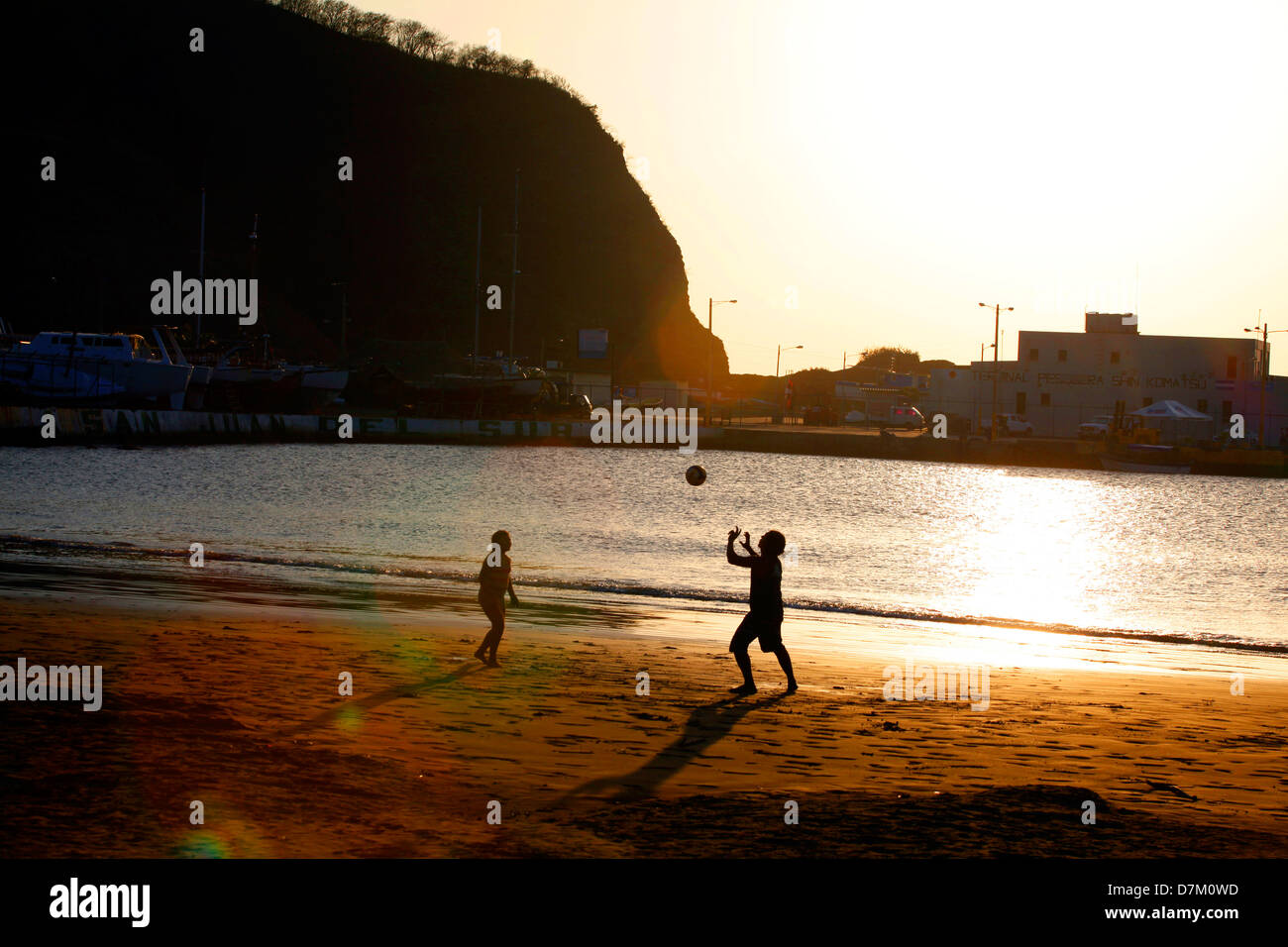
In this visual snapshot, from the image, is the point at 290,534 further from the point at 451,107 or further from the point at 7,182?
the point at 451,107

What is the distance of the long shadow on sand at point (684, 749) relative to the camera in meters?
7.55

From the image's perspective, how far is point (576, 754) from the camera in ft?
27.8

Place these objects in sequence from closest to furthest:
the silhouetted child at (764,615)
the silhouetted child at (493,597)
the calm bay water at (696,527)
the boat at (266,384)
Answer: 1. the silhouetted child at (764,615)
2. the silhouetted child at (493,597)
3. the calm bay water at (696,527)
4. the boat at (266,384)

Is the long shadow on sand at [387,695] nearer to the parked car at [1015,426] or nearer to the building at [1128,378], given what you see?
the parked car at [1015,426]

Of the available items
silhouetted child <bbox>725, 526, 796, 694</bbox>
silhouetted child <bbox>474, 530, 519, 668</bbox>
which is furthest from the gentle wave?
silhouetted child <bbox>725, 526, 796, 694</bbox>

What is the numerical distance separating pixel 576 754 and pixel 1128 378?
8985 centimetres

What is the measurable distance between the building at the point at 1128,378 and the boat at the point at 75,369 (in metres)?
61.9

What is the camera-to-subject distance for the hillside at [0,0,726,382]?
103688 mm

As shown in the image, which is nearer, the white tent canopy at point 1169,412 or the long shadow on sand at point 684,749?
the long shadow on sand at point 684,749

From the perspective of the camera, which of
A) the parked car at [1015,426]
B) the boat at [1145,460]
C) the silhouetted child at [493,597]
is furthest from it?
the parked car at [1015,426]

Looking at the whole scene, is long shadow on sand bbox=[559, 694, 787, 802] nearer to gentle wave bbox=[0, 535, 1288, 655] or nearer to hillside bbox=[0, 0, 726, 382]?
gentle wave bbox=[0, 535, 1288, 655]

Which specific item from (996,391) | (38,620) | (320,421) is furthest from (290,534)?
(996,391)

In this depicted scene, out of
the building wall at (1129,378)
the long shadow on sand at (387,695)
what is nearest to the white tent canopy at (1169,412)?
the building wall at (1129,378)
